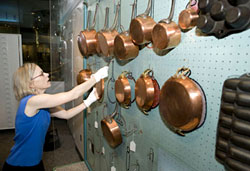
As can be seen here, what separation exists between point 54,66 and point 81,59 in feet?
1.64

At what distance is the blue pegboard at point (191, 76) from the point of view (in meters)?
0.67

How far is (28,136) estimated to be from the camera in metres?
1.40

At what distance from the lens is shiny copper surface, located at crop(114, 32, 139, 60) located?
1.15 meters

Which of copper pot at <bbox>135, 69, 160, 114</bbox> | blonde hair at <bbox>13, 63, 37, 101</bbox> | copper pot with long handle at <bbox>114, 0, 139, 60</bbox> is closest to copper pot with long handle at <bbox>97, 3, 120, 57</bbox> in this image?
copper pot with long handle at <bbox>114, 0, 139, 60</bbox>

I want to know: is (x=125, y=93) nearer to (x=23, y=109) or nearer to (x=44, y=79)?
(x=44, y=79)

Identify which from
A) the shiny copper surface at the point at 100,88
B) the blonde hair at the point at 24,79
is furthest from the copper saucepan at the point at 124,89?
the blonde hair at the point at 24,79

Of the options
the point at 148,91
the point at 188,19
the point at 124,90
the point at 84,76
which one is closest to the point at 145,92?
the point at 148,91

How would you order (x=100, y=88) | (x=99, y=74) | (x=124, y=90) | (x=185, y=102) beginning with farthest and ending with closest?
(x=100, y=88), (x=99, y=74), (x=124, y=90), (x=185, y=102)

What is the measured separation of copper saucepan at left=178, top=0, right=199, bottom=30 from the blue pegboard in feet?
0.18

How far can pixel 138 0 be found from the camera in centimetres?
118

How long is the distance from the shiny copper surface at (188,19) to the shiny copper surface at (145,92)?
37cm

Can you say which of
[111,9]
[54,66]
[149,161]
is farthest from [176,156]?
[54,66]

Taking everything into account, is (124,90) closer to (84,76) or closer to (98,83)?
(98,83)

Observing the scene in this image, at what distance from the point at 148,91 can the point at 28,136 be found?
1074 millimetres
